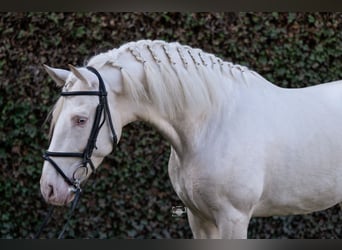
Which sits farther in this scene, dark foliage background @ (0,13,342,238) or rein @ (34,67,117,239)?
dark foliage background @ (0,13,342,238)

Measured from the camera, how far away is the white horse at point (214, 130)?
181 cm

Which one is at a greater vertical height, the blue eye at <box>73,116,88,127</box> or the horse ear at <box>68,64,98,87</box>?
the horse ear at <box>68,64,98,87</box>

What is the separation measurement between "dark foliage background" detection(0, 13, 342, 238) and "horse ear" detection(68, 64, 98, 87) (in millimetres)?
1614

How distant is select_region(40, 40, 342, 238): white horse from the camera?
1.81 meters

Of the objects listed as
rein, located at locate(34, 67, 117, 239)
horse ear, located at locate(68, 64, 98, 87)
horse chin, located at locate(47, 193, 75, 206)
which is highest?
horse ear, located at locate(68, 64, 98, 87)

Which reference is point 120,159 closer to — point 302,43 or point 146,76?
Answer: point 302,43

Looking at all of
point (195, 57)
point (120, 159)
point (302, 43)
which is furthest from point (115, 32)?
point (195, 57)

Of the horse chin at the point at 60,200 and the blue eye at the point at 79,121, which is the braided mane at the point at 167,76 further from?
the horse chin at the point at 60,200

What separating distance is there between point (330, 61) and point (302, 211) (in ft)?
5.44

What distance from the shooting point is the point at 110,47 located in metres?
3.41

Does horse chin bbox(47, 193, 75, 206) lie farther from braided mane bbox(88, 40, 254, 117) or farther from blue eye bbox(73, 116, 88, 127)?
braided mane bbox(88, 40, 254, 117)

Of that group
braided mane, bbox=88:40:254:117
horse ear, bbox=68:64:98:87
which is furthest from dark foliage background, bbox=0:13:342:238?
horse ear, bbox=68:64:98:87

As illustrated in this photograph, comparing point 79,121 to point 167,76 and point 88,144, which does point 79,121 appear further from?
point 167,76

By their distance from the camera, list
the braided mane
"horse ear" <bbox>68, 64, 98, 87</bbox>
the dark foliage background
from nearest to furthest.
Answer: "horse ear" <bbox>68, 64, 98, 87</bbox>, the braided mane, the dark foliage background
